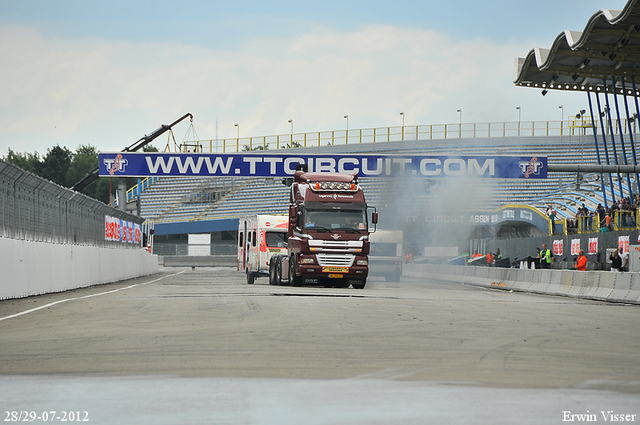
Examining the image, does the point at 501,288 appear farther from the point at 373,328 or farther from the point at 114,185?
the point at 114,185

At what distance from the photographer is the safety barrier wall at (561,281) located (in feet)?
73.3

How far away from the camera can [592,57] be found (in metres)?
41.5

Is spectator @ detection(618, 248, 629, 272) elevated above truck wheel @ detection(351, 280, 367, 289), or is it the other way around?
spectator @ detection(618, 248, 629, 272)

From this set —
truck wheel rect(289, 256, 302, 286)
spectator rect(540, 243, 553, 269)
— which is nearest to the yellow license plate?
truck wheel rect(289, 256, 302, 286)

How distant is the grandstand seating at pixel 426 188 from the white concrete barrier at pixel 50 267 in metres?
19.2

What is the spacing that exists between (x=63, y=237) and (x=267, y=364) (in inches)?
713

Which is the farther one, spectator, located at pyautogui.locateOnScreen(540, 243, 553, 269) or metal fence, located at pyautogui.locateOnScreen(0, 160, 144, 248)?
spectator, located at pyautogui.locateOnScreen(540, 243, 553, 269)

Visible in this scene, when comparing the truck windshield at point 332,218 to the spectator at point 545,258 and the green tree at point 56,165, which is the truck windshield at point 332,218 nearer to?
the spectator at point 545,258

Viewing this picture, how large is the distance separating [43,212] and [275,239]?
1123 centimetres

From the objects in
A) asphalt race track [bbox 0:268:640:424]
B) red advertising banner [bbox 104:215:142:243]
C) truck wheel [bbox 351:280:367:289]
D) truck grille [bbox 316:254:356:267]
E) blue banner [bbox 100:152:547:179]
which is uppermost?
blue banner [bbox 100:152:547:179]

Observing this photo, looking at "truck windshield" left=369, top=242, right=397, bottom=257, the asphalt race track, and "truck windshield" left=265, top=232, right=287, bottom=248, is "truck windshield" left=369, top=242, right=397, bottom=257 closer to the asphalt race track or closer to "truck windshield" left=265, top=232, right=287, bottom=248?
"truck windshield" left=265, top=232, right=287, bottom=248

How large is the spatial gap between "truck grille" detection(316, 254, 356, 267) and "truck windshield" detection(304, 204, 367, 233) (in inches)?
31.5

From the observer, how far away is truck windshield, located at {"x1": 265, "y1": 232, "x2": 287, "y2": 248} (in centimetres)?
3209

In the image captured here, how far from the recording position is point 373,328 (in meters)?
11.7
